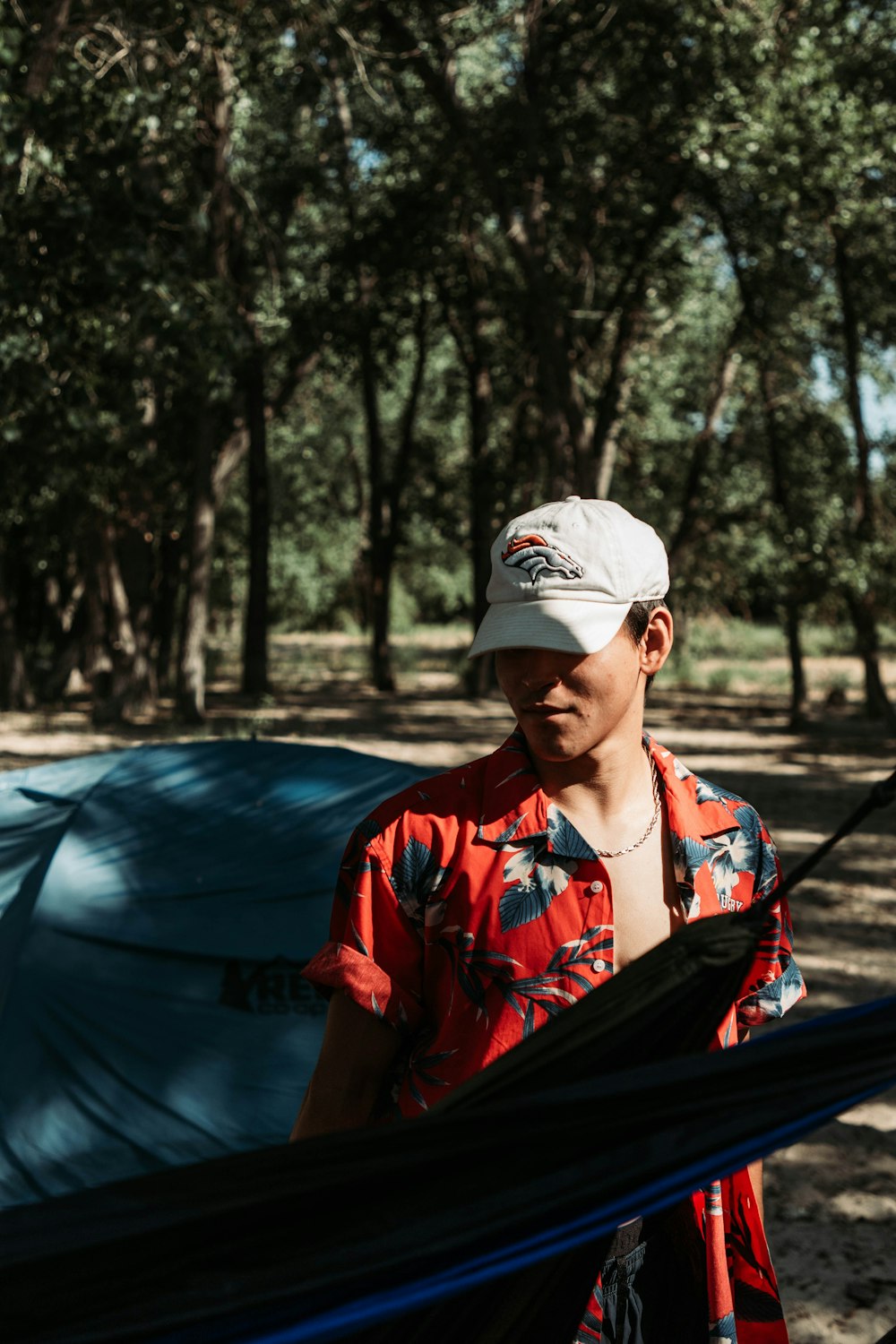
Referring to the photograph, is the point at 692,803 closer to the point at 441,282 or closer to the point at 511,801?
the point at 511,801

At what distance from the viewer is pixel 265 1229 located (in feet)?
3.90

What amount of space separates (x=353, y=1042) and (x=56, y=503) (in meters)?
14.6

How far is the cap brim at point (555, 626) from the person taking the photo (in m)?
1.57

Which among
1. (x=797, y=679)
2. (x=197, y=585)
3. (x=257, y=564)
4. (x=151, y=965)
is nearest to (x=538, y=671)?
(x=151, y=965)

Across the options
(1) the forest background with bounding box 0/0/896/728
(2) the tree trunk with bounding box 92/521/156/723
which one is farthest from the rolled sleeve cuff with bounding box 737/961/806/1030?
(2) the tree trunk with bounding box 92/521/156/723

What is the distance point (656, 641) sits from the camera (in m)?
1.75

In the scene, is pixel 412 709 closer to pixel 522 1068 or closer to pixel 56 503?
pixel 56 503

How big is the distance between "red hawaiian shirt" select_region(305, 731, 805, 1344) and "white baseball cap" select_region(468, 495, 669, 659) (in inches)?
8.5

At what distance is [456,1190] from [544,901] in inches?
16.8

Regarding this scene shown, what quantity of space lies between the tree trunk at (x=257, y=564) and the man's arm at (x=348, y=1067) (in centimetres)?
1669

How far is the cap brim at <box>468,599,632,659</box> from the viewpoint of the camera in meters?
1.57

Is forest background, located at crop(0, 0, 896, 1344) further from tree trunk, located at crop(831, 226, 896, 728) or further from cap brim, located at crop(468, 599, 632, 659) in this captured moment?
cap brim, located at crop(468, 599, 632, 659)

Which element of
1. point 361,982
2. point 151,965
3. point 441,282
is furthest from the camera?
point 441,282

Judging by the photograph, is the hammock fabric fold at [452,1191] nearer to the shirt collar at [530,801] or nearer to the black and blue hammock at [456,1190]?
the black and blue hammock at [456,1190]
